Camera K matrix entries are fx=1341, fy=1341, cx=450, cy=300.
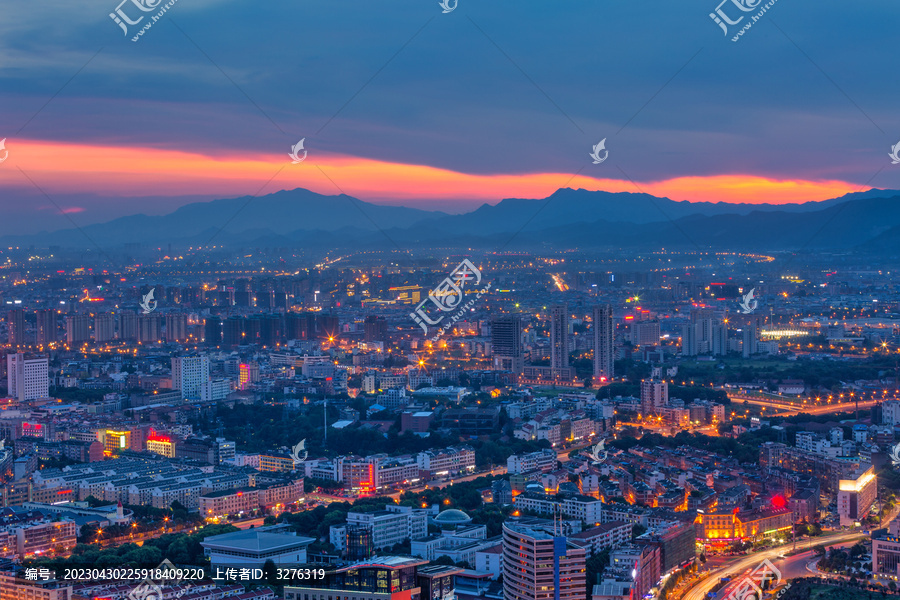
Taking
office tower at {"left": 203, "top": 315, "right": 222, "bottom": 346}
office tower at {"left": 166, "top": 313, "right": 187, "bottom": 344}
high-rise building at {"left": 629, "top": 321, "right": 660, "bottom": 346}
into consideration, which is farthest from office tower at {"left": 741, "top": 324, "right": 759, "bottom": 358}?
office tower at {"left": 166, "top": 313, "right": 187, "bottom": 344}

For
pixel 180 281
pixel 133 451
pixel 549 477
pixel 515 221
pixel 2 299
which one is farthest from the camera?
pixel 515 221

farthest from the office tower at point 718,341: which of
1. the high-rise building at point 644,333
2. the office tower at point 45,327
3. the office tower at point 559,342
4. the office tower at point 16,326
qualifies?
the office tower at point 16,326

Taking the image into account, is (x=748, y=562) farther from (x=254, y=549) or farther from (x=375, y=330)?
(x=375, y=330)

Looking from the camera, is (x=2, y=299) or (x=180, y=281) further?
(x=180, y=281)

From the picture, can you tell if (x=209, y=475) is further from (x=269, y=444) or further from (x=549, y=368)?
(x=549, y=368)

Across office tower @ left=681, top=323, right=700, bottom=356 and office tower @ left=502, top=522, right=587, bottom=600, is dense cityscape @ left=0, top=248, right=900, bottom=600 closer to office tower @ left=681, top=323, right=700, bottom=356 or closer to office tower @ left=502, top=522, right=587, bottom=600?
office tower @ left=502, top=522, right=587, bottom=600

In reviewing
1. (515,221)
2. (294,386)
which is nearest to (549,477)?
(294,386)
